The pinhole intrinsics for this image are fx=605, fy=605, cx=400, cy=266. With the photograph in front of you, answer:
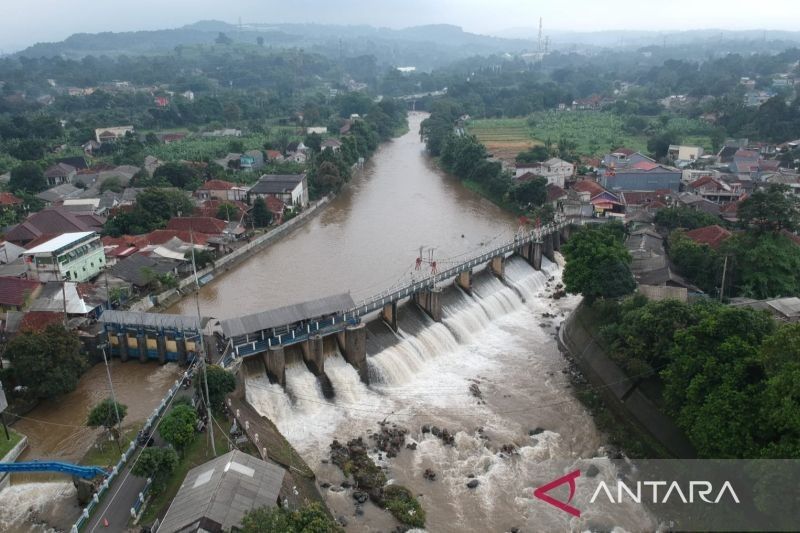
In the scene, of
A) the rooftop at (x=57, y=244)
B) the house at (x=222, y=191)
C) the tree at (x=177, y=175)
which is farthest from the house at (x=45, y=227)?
the tree at (x=177, y=175)

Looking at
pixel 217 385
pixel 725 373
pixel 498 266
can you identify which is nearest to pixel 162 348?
pixel 217 385

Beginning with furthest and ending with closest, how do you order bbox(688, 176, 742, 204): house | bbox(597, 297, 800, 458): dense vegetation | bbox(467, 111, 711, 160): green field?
bbox(467, 111, 711, 160): green field
bbox(688, 176, 742, 204): house
bbox(597, 297, 800, 458): dense vegetation

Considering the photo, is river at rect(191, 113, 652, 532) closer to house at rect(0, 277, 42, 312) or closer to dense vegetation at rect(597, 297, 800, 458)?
dense vegetation at rect(597, 297, 800, 458)

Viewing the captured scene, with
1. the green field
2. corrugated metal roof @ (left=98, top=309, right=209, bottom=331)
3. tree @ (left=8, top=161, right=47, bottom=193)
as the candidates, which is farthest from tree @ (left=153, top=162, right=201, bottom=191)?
the green field

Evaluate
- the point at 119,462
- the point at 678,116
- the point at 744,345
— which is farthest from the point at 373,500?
the point at 678,116

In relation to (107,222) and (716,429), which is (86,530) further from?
(107,222)

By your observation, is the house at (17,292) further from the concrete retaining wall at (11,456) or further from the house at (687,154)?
the house at (687,154)

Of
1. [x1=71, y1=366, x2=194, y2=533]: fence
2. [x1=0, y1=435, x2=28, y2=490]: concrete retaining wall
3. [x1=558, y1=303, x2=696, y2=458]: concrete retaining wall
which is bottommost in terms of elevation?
[x1=558, y1=303, x2=696, y2=458]: concrete retaining wall

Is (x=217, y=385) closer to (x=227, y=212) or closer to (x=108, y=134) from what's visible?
(x=227, y=212)
